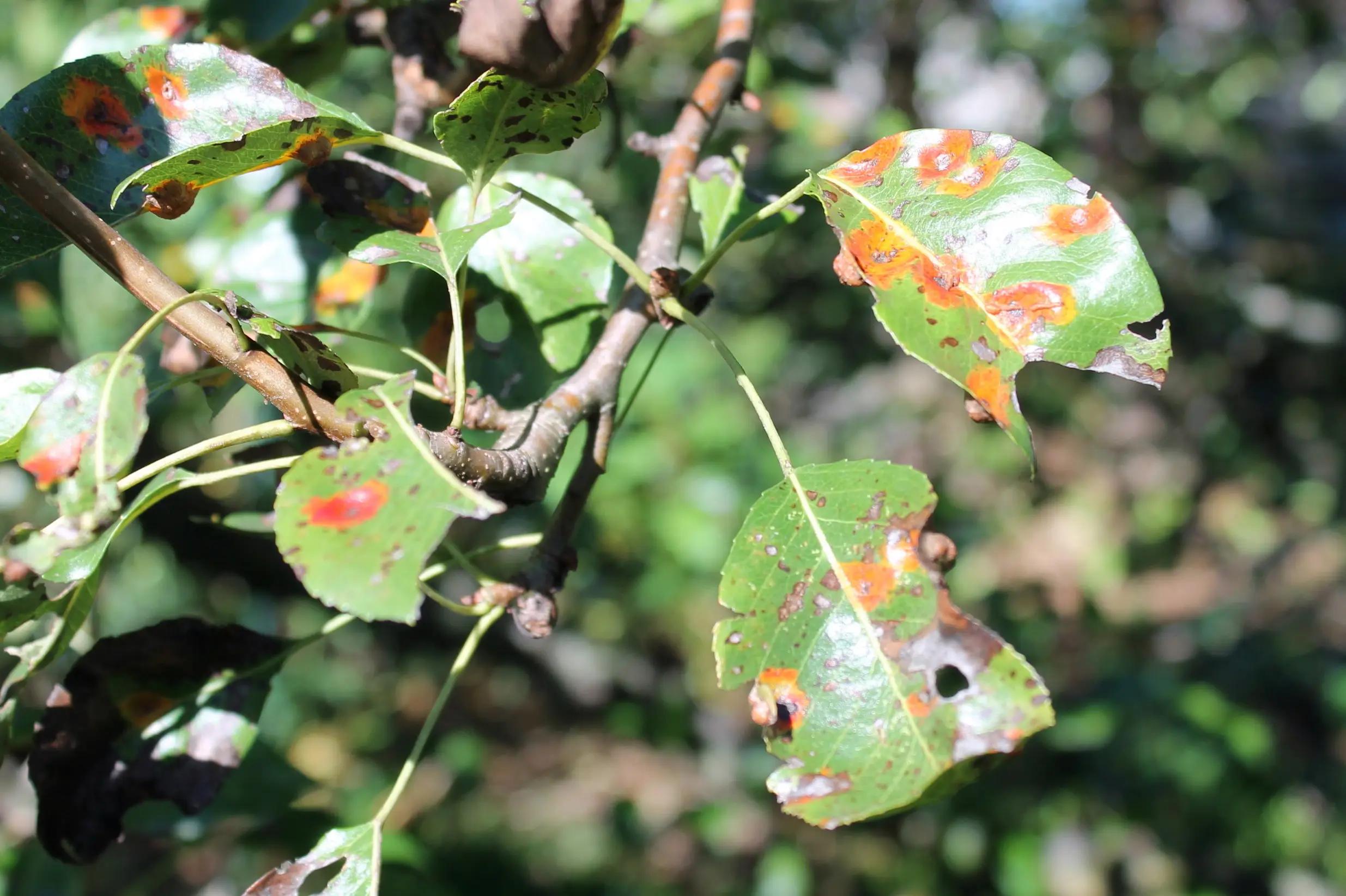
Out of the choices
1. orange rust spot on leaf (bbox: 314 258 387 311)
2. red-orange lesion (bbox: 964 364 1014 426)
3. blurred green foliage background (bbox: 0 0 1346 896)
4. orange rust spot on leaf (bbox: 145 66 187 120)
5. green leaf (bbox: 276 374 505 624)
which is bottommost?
blurred green foliage background (bbox: 0 0 1346 896)

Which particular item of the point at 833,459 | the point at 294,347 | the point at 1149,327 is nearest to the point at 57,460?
the point at 294,347

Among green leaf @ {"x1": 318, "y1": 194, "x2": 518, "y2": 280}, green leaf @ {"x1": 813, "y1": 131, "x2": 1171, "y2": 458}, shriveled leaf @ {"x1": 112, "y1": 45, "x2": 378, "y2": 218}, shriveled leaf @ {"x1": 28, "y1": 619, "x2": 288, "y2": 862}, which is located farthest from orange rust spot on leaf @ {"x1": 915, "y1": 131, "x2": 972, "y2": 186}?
shriveled leaf @ {"x1": 28, "y1": 619, "x2": 288, "y2": 862}

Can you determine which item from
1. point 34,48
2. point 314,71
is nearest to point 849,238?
point 314,71

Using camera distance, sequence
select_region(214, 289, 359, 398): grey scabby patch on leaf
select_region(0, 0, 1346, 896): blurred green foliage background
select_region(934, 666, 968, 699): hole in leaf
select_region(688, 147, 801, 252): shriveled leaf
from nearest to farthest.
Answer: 1. select_region(214, 289, 359, 398): grey scabby patch on leaf
2. select_region(688, 147, 801, 252): shriveled leaf
3. select_region(0, 0, 1346, 896): blurred green foliage background
4. select_region(934, 666, 968, 699): hole in leaf

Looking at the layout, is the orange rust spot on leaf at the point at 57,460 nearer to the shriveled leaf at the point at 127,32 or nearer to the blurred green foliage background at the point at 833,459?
the blurred green foliage background at the point at 833,459

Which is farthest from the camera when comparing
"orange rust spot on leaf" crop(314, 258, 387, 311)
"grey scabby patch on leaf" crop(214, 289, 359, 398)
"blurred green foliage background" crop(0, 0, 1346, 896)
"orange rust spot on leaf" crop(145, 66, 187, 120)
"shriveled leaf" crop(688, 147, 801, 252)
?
"blurred green foliage background" crop(0, 0, 1346, 896)

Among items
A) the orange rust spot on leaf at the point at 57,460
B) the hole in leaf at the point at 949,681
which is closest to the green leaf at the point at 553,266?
the orange rust spot on leaf at the point at 57,460

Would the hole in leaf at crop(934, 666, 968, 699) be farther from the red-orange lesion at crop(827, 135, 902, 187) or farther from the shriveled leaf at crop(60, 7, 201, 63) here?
the shriveled leaf at crop(60, 7, 201, 63)
